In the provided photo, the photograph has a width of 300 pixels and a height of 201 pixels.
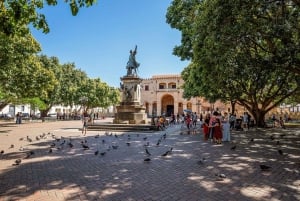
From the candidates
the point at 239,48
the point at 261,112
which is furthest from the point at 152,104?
the point at 239,48

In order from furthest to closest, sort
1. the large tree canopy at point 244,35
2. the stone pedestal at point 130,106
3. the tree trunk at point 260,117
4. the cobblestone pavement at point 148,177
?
the tree trunk at point 260,117 → the stone pedestal at point 130,106 → the large tree canopy at point 244,35 → the cobblestone pavement at point 148,177

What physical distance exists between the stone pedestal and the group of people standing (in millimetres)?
9140

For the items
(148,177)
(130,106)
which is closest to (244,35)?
(148,177)

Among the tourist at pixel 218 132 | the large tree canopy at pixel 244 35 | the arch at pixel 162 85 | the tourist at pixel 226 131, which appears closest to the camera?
the large tree canopy at pixel 244 35

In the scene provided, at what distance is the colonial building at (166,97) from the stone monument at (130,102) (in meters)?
38.7

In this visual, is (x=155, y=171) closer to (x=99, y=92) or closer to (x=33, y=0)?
(x=33, y=0)

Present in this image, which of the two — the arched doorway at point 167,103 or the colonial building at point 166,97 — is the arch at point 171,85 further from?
the arched doorway at point 167,103

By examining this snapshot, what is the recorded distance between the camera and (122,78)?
24391 mm

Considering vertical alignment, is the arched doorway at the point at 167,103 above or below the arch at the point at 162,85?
below

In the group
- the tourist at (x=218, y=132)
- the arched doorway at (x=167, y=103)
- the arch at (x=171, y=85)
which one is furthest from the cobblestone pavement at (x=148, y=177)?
the arched doorway at (x=167, y=103)

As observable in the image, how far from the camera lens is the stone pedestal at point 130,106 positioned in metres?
23.6

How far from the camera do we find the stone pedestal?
23.6 m

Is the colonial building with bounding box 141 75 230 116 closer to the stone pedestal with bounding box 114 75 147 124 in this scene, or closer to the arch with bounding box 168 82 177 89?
the arch with bounding box 168 82 177 89

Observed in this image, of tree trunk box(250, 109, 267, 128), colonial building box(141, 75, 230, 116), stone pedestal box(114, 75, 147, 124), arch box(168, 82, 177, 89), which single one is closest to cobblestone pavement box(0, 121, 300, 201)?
stone pedestal box(114, 75, 147, 124)
